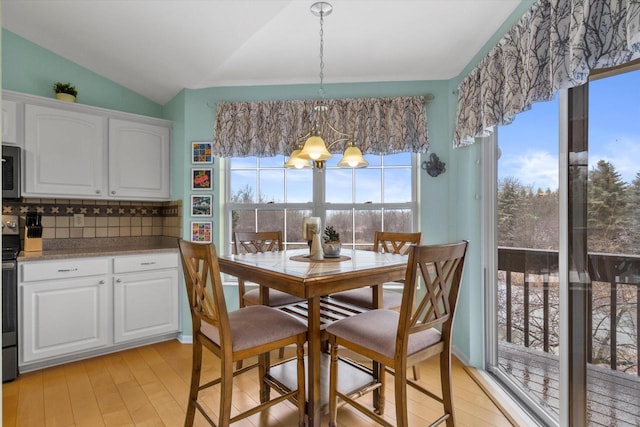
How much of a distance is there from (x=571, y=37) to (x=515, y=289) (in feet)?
4.96

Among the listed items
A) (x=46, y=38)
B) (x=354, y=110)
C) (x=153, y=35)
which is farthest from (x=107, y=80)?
(x=354, y=110)

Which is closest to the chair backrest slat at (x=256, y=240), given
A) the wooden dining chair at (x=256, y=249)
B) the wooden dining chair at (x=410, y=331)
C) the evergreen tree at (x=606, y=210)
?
the wooden dining chair at (x=256, y=249)

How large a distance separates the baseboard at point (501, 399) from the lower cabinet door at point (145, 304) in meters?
2.52

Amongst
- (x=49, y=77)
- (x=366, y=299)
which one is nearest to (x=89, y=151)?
(x=49, y=77)

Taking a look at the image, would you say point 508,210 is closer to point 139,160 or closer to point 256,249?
point 256,249

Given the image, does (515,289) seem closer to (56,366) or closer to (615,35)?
(615,35)

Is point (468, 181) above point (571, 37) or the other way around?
the other way around

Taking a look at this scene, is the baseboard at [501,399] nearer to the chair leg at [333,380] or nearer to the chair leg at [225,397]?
the chair leg at [333,380]

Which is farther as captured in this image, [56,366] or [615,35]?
[56,366]

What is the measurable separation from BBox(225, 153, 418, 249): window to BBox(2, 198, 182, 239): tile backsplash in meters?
0.62

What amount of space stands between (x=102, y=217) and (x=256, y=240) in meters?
1.62

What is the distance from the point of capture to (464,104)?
240 cm

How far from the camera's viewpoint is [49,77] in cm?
292

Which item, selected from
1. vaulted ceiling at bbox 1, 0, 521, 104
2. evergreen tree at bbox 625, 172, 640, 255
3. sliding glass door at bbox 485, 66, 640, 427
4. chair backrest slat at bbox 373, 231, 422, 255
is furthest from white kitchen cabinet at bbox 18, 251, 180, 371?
evergreen tree at bbox 625, 172, 640, 255
